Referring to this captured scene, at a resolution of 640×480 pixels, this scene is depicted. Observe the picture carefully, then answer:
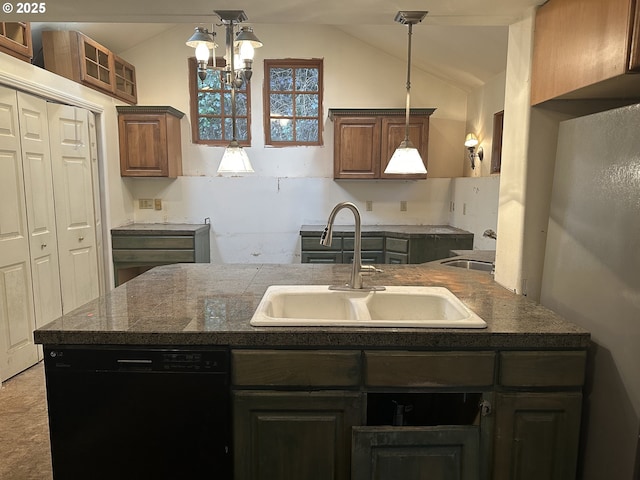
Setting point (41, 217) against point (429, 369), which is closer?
point (429, 369)

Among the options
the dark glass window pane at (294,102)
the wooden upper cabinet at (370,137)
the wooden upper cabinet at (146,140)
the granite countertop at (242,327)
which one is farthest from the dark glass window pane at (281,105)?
the granite countertop at (242,327)

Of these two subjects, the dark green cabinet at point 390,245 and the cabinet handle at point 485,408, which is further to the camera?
the dark green cabinet at point 390,245

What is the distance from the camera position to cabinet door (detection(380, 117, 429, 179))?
394 cm

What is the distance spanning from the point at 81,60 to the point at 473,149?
3.41 metres

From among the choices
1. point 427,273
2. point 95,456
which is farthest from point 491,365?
point 95,456

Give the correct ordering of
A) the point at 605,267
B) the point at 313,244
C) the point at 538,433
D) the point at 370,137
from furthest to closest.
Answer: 1. the point at 370,137
2. the point at 313,244
3. the point at 538,433
4. the point at 605,267

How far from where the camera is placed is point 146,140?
3.96m

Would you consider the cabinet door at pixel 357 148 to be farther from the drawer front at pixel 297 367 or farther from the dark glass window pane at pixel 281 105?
the drawer front at pixel 297 367

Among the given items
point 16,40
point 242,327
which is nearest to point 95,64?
point 16,40

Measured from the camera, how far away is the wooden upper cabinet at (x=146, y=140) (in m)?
3.91

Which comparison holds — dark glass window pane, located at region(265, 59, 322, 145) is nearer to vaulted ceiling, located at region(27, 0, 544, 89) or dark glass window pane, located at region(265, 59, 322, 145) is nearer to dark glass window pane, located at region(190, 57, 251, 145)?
dark glass window pane, located at region(190, 57, 251, 145)

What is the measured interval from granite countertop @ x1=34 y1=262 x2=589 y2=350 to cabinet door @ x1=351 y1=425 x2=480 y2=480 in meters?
0.26

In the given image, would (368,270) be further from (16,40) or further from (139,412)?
(16,40)

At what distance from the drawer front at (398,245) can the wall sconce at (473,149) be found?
3.26 feet
